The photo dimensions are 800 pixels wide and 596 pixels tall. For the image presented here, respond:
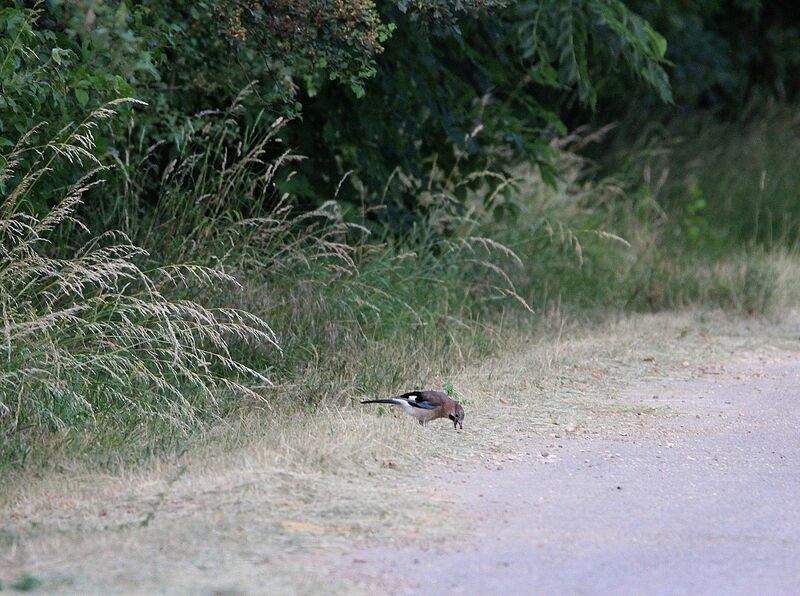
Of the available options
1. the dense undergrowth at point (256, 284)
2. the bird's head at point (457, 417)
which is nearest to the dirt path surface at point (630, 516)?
the bird's head at point (457, 417)

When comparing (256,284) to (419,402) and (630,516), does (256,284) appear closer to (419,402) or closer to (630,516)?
(419,402)

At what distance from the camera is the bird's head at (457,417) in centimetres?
631

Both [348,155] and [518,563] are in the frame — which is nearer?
[518,563]

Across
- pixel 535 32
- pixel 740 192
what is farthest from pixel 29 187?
pixel 740 192

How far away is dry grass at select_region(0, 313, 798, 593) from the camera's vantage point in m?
4.16

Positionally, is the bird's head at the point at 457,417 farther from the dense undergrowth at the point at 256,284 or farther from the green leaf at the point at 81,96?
the green leaf at the point at 81,96

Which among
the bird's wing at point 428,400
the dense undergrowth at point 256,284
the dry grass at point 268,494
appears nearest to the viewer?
the dry grass at point 268,494

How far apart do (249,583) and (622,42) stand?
6.72 m

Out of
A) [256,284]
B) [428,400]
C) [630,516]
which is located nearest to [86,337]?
[256,284]

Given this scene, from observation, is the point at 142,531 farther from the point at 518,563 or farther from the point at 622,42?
the point at 622,42

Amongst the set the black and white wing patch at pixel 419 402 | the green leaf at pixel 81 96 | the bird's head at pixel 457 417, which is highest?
the green leaf at pixel 81 96

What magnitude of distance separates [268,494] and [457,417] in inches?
63.8

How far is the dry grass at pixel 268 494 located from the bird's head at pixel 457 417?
67 mm

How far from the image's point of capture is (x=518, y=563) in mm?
4336
